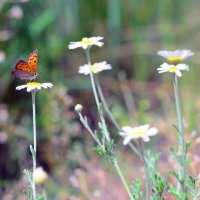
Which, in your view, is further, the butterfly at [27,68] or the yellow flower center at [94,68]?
the yellow flower center at [94,68]

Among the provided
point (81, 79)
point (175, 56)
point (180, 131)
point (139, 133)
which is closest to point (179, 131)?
point (180, 131)

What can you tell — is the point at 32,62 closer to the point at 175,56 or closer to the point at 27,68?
the point at 27,68

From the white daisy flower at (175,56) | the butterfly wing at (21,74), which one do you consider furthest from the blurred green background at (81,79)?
the butterfly wing at (21,74)

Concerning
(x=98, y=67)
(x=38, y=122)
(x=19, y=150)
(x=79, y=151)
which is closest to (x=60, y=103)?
(x=79, y=151)

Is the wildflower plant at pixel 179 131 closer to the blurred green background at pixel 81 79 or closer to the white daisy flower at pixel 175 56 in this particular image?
the white daisy flower at pixel 175 56

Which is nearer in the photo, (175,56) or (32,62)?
(32,62)

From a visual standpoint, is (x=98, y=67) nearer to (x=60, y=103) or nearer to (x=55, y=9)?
(x=60, y=103)

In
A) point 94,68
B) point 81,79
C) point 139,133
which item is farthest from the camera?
point 81,79
